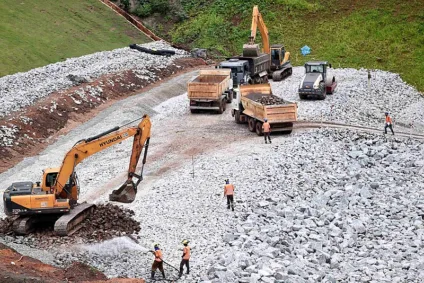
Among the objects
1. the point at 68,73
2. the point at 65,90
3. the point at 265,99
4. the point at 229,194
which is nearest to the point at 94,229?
the point at 229,194

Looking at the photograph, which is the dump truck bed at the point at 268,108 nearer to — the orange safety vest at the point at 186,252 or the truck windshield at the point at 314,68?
the truck windshield at the point at 314,68

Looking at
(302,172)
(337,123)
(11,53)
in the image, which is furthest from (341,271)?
(11,53)

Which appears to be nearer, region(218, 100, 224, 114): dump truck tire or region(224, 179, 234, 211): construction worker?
region(224, 179, 234, 211): construction worker

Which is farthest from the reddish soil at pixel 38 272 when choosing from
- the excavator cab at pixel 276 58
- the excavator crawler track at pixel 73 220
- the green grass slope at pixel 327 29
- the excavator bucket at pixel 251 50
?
the green grass slope at pixel 327 29

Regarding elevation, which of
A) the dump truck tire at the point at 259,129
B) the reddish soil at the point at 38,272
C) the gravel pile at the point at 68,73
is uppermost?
the gravel pile at the point at 68,73

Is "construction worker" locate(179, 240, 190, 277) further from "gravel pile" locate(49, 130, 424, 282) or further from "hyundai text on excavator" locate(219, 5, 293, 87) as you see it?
"hyundai text on excavator" locate(219, 5, 293, 87)

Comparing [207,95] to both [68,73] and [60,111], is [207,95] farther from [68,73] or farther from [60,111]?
[68,73]

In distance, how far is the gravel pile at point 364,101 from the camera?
38.2 meters

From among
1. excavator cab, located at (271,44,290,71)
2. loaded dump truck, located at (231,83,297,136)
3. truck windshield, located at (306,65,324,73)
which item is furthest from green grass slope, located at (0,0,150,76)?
truck windshield, located at (306,65,324,73)

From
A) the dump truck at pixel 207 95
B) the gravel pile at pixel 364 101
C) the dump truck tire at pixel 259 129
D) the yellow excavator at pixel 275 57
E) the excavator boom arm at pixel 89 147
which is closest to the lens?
the excavator boom arm at pixel 89 147

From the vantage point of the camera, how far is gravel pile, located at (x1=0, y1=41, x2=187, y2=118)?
A: 4030 cm

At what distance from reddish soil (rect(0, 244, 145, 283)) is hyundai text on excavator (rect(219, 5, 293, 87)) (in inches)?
1038

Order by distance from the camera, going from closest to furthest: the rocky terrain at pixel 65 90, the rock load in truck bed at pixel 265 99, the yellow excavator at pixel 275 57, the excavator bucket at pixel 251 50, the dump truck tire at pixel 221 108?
the rock load in truck bed at pixel 265 99 < the rocky terrain at pixel 65 90 < the dump truck tire at pixel 221 108 < the excavator bucket at pixel 251 50 < the yellow excavator at pixel 275 57

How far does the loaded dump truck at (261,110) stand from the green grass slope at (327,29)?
20.3 metres
